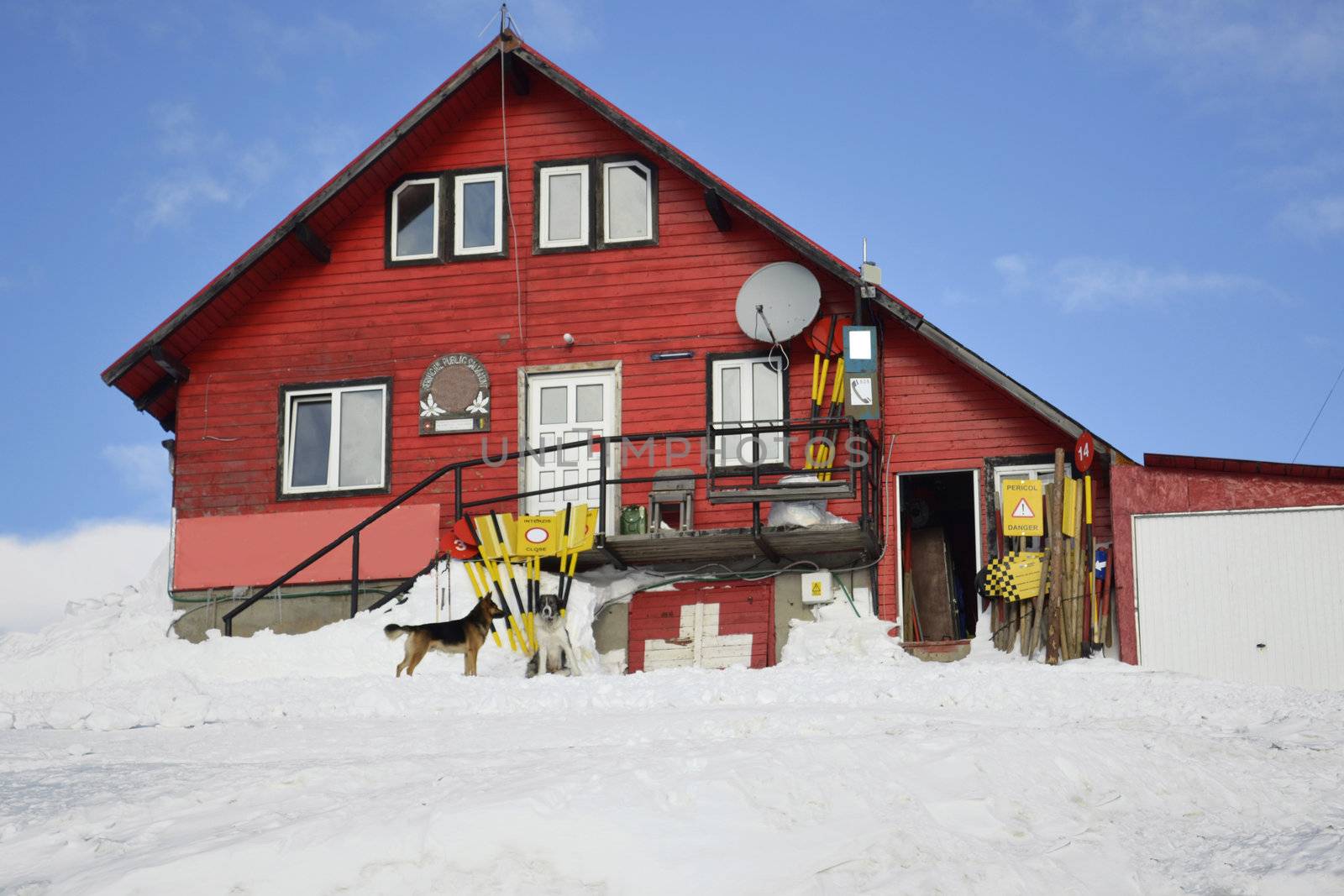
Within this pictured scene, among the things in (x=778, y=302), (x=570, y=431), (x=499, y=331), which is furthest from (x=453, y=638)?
(x=778, y=302)

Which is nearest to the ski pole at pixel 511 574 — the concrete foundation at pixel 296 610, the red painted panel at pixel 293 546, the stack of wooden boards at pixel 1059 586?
the red painted panel at pixel 293 546

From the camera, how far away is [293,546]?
20109 mm

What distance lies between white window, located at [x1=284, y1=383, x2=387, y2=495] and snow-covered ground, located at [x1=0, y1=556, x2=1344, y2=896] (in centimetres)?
547

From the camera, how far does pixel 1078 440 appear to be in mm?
18422

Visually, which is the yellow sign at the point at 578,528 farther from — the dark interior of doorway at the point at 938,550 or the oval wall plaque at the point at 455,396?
the dark interior of doorway at the point at 938,550

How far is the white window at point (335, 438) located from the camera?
20.5 meters

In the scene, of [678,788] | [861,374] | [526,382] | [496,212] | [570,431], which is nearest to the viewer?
[678,788]

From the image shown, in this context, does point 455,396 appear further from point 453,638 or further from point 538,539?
point 453,638

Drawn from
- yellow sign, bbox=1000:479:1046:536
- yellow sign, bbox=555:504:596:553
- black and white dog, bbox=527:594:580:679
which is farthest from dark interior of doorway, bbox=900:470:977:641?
black and white dog, bbox=527:594:580:679

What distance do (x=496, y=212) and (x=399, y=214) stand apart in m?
1.29

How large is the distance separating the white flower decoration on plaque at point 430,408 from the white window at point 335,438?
50cm

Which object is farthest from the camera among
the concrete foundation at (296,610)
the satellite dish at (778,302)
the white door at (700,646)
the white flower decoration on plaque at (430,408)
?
the white flower decoration on plaque at (430,408)

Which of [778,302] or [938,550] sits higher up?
[778,302]

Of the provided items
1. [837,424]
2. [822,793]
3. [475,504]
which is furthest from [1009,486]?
[822,793]
